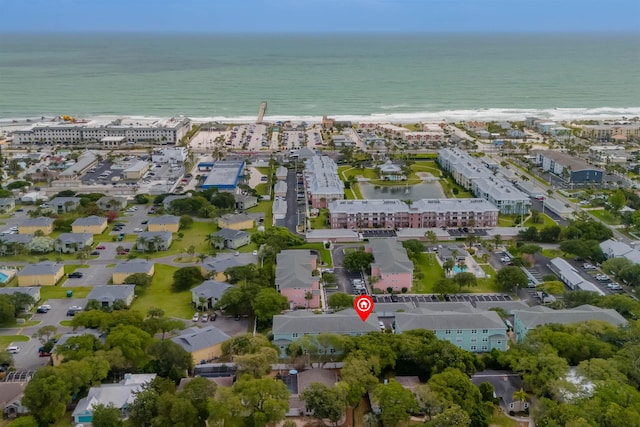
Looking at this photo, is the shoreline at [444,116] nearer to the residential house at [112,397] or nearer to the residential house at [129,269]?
the residential house at [129,269]

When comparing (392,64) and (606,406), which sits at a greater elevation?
(392,64)

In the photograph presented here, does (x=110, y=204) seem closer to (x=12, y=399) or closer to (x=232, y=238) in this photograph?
(x=232, y=238)

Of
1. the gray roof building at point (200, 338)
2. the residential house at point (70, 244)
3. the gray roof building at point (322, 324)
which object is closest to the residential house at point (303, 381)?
the gray roof building at point (322, 324)

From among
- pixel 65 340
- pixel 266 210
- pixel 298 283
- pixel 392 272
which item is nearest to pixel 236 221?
pixel 266 210

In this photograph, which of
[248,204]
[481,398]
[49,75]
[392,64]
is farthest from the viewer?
[392,64]

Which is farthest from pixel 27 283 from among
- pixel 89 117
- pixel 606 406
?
pixel 89 117

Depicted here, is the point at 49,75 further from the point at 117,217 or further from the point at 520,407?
the point at 520,407

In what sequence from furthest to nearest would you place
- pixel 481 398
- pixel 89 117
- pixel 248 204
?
pixel 89 117 → pixel 248 204 → pixel 481 398
